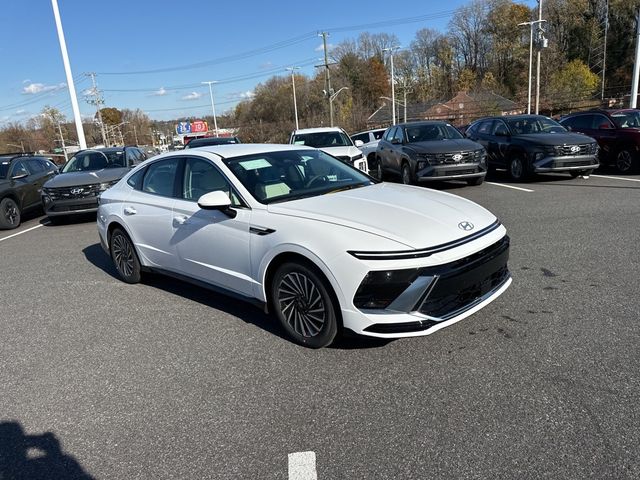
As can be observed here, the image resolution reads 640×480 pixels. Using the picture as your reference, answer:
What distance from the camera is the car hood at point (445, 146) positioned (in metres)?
10.8

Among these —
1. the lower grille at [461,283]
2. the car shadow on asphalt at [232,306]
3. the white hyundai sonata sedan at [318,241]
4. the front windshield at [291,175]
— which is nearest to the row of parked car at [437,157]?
the car shadow on asphalt at [232,306]

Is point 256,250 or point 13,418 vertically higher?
point 256,250

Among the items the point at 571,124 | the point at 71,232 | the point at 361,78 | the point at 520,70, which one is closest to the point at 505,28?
the point at 520,70

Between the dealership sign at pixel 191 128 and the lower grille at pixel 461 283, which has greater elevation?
the dealership sign at pixel 191 128

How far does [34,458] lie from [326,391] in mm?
1776

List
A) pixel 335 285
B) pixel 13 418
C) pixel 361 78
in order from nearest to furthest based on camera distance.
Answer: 1. pixel 13 418
2. pixel 335 285
3. pixel 361 78

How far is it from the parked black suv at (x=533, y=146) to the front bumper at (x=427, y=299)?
8.66 meters

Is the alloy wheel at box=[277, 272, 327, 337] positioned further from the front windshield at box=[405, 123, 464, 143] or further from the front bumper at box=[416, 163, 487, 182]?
the front windshield at box=[405, 123, 464, 143]

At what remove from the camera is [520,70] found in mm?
78312

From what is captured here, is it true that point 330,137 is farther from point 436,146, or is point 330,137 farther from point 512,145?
point 512,145

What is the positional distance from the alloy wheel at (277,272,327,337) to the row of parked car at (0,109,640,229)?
277 inches

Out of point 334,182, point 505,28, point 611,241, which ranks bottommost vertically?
point 611,241

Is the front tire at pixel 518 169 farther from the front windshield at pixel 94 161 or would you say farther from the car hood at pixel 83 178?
the front windshield at pixel 94 161

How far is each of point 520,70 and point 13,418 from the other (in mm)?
87635
